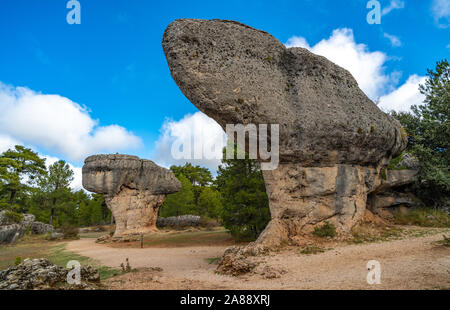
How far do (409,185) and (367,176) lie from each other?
19.2 ft

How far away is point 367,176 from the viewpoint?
12.8m

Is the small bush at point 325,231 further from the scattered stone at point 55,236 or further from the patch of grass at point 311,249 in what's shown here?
the scattered stone at point 55,236

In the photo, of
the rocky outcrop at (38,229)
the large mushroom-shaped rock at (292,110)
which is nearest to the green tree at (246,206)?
the large mushroom-shaped rock at (292,110)

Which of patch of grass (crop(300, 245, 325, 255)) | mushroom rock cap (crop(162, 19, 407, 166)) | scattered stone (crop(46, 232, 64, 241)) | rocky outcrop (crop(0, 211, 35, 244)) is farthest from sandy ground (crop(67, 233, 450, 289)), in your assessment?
scattered stone (crop(46, 232, 64, 241))

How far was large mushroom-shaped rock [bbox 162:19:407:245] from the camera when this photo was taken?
9.58m

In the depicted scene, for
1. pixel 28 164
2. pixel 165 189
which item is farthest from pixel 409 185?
pixel 28 164

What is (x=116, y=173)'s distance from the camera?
2256 centimetres

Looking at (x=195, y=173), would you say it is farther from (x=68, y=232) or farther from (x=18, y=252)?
(x=18, y=252)

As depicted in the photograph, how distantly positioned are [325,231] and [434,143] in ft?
36.3

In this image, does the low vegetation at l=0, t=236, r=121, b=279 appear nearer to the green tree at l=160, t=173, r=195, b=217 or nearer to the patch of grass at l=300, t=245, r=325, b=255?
the patch of grass at l=300, t=245, r=325, b=255

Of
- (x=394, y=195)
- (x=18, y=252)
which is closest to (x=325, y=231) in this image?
(x=394, y=195)

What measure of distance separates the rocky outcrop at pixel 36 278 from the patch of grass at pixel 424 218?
1636 centimetres

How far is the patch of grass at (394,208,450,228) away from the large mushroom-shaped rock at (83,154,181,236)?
20.0 m

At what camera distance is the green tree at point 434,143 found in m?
15.0
